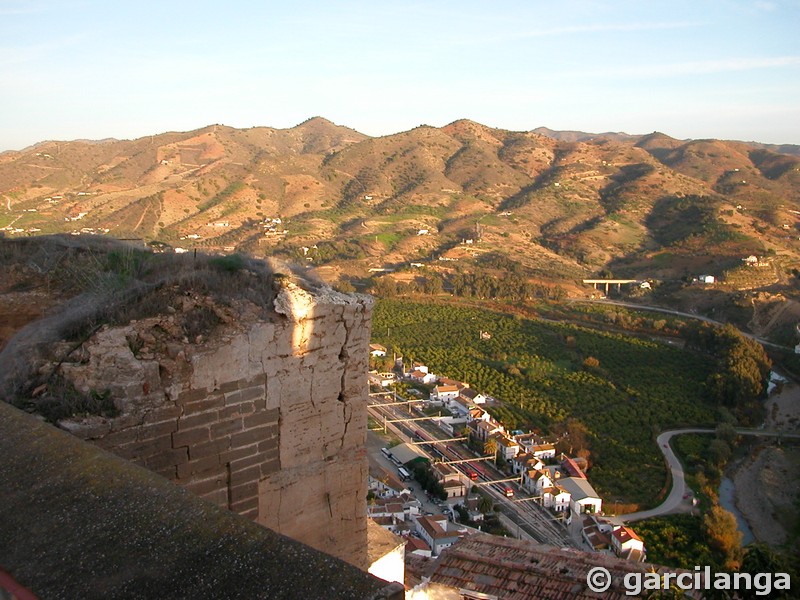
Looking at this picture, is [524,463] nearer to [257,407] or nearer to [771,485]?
[771,485]

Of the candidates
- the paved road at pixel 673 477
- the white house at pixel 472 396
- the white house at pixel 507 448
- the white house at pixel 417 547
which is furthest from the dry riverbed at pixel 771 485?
the white house at pixel 472 396

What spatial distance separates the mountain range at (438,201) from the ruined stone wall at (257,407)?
34432 mm

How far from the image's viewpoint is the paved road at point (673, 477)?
16.6 meters

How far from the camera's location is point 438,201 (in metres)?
66.4

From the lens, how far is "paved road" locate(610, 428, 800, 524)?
16609 mm

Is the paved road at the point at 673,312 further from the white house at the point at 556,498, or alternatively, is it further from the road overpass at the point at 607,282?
the white house at the point at 556,498

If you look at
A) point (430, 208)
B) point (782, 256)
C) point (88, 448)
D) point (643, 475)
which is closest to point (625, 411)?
point (643, 475)

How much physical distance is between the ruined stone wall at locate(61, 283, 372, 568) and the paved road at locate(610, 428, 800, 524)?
13476 mm

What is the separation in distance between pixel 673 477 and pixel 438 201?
5024cm

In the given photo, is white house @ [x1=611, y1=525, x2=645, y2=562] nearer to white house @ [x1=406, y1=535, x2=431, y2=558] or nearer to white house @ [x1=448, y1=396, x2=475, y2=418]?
white house @ [x1=406, y1=535, x2=431, y2=558]

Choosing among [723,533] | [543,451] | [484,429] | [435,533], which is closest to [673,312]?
[484,429]

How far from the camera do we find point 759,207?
58062 mm

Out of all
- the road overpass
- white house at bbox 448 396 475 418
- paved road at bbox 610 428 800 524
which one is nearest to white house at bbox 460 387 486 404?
white house at bbox 448 396 475 418

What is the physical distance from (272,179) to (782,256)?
1816 inches
